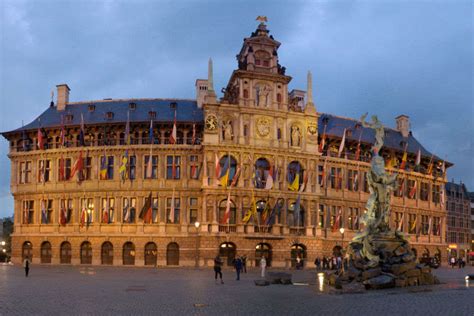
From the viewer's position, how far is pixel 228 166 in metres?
62.8

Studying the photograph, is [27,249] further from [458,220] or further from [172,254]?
[458,220]

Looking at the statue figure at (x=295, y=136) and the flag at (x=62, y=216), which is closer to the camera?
the flag at (x=62, y=216)

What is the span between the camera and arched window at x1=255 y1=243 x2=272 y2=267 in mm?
64188

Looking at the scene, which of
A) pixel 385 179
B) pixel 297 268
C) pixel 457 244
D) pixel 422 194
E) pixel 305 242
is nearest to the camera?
pixel 385 179

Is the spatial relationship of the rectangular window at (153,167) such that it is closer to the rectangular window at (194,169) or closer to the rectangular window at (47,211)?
the rectangular window at (194,169)

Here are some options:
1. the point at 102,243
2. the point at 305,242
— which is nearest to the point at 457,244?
the point at 305,242

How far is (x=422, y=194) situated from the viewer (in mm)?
82188

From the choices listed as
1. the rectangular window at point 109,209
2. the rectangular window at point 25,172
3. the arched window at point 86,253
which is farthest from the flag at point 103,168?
the rectangular window at point 25,172

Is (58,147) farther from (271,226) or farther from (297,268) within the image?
(297,268)

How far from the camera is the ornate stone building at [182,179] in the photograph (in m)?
63.4

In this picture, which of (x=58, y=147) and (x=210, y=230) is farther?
(x=58, y=147)

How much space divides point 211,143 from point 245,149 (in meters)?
3.84

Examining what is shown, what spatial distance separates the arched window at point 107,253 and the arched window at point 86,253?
144 cm

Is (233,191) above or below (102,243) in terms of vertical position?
above
